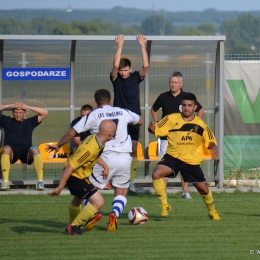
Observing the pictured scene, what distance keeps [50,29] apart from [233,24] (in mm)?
56404

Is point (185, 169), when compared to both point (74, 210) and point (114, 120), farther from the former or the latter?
point (74, 210)

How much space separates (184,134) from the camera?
35.7ft

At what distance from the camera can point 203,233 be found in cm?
962

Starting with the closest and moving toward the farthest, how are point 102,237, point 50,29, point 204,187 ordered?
1. point 102,237
2. point 204,187
3. point 50,29

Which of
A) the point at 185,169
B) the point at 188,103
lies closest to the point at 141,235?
the point at 185,169

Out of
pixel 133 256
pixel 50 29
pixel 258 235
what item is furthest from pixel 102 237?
pixel 50 29

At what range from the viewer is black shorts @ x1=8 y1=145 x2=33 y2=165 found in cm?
1415

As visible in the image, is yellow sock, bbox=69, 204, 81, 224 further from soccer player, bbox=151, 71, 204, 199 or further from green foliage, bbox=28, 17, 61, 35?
green foliage, bbox=28, 17, 61, 35

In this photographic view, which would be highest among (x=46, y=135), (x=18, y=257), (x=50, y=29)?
(x=50, y=29)

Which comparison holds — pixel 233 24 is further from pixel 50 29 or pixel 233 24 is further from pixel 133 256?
pixel 133 256

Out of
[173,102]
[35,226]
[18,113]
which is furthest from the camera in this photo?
[18,113]

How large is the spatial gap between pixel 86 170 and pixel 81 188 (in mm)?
230

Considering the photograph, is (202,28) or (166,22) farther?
(166,22)

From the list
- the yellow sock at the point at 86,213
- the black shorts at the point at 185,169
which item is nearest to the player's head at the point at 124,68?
the black shorts at the point at 185,169
